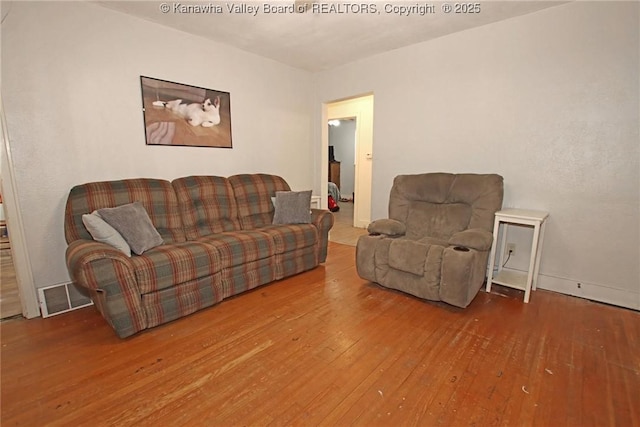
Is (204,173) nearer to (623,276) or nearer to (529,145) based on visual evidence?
(529,145)

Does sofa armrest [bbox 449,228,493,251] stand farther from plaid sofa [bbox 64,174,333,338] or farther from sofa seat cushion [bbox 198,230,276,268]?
sofa seat cushion [bbox 198,230,276,268]

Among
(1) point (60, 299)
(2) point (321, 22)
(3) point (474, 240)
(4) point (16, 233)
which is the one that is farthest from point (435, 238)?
(4) point (16, 233)

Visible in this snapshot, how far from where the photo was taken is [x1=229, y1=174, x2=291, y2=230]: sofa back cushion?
10.3 ft

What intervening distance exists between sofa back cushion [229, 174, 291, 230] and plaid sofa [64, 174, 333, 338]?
0.03ft

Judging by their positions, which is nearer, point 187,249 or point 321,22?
point 187,249

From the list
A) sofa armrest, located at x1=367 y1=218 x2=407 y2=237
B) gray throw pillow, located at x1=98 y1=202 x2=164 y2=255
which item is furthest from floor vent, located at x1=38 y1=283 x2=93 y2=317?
sofa armrest, located at x1=367 y1=218 x2=407 y2=237

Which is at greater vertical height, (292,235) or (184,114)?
(184,114)

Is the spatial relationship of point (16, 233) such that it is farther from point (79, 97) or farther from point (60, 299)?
point (79, 97)

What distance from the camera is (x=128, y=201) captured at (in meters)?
2.46

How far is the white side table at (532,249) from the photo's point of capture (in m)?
2.34

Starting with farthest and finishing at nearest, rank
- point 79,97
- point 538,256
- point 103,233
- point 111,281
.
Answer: point 538,256 < point 79,97 < point 103,233 < point 111,281

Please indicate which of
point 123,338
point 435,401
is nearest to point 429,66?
point 435,401

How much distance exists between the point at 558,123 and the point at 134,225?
3.48m

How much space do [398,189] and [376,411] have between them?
7.01 ft
